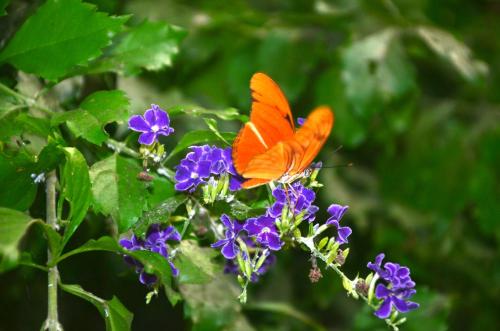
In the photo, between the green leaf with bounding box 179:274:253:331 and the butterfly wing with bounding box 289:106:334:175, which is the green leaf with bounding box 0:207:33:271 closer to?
the butterfly wing with bounding box 289:106:334:175

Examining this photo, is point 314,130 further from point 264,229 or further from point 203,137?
point 203,137

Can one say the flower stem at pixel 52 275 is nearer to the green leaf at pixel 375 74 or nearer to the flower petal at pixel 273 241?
the flower petal at pixel 273 241

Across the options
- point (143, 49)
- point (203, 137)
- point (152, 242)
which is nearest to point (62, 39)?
point (143, 49)

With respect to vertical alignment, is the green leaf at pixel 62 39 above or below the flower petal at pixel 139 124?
above

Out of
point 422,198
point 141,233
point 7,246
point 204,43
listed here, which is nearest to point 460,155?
point 422,198

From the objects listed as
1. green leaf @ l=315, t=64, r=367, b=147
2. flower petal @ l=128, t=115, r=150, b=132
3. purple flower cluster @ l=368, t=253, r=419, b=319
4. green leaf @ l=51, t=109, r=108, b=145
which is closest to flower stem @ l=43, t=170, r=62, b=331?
green leaf @ l=51, t=109, r=108, b=145

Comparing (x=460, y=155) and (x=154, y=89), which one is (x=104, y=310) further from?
(x=460, y=155)

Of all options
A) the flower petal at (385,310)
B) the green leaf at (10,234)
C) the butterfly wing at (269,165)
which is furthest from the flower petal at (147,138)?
the flower petal at (385,310)
